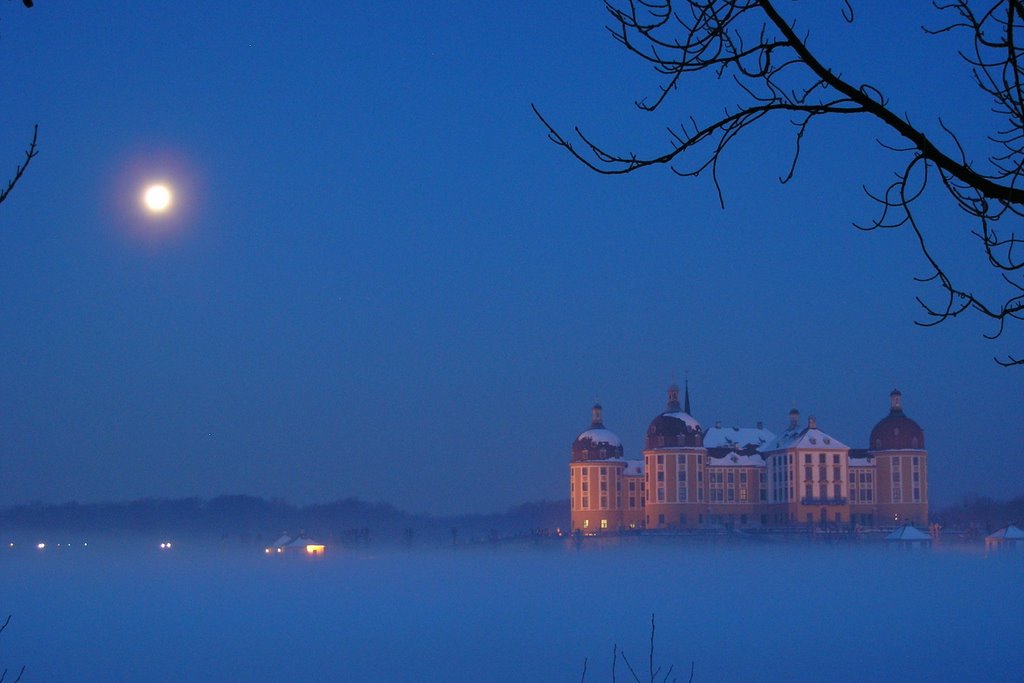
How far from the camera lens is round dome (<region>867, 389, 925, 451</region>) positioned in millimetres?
90812

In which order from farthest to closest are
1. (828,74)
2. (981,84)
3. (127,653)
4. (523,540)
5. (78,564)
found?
(78,564) → (523,540) → (127,653) → (981,84) → (828,74)

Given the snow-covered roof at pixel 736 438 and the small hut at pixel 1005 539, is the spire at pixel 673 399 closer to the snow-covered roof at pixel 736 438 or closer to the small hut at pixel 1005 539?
the snow-covered roof at pixel 736 438

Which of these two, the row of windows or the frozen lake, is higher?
the row of windows

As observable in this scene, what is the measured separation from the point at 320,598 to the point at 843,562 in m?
35.9

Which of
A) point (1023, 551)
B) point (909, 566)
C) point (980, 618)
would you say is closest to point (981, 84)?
point (980, 618)

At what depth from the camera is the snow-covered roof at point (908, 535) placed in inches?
3477

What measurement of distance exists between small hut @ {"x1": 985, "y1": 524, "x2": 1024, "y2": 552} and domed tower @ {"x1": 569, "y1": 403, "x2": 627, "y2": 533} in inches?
1216

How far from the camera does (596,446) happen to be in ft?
312

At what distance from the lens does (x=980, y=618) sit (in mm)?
67188

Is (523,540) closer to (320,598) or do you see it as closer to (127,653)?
(320,598)

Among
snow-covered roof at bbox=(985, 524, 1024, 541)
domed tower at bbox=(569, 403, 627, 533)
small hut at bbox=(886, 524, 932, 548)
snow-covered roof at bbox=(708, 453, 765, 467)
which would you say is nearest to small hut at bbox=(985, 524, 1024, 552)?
snow-covered roof at bbox=(985, 524, 1024, 541)

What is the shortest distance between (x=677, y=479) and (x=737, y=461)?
15.4 feet

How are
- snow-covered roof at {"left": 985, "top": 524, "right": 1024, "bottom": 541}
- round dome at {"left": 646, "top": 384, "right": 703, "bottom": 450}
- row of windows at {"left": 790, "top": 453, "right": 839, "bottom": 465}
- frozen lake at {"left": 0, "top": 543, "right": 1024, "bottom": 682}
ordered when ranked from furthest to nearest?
1. snow-covered roof at {"left": 985, "top": 524, "right": 1024, "bottom": 541}
2. round dome at {"left": 646, "top": 384, "right": 703, "bottom": 450}
3. row of windows at {"left": 790, "top": 453, "right": 839, "bottom": 465}
4. frozen lake at {"left": 0, "top": 543, "right": 1024, "bottom": 682}

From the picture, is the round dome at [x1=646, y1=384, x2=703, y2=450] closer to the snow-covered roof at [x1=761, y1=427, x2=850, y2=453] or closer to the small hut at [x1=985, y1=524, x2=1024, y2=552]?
the snow-covered roof at [x1=761, y1=427, x2=850, y2=453]
